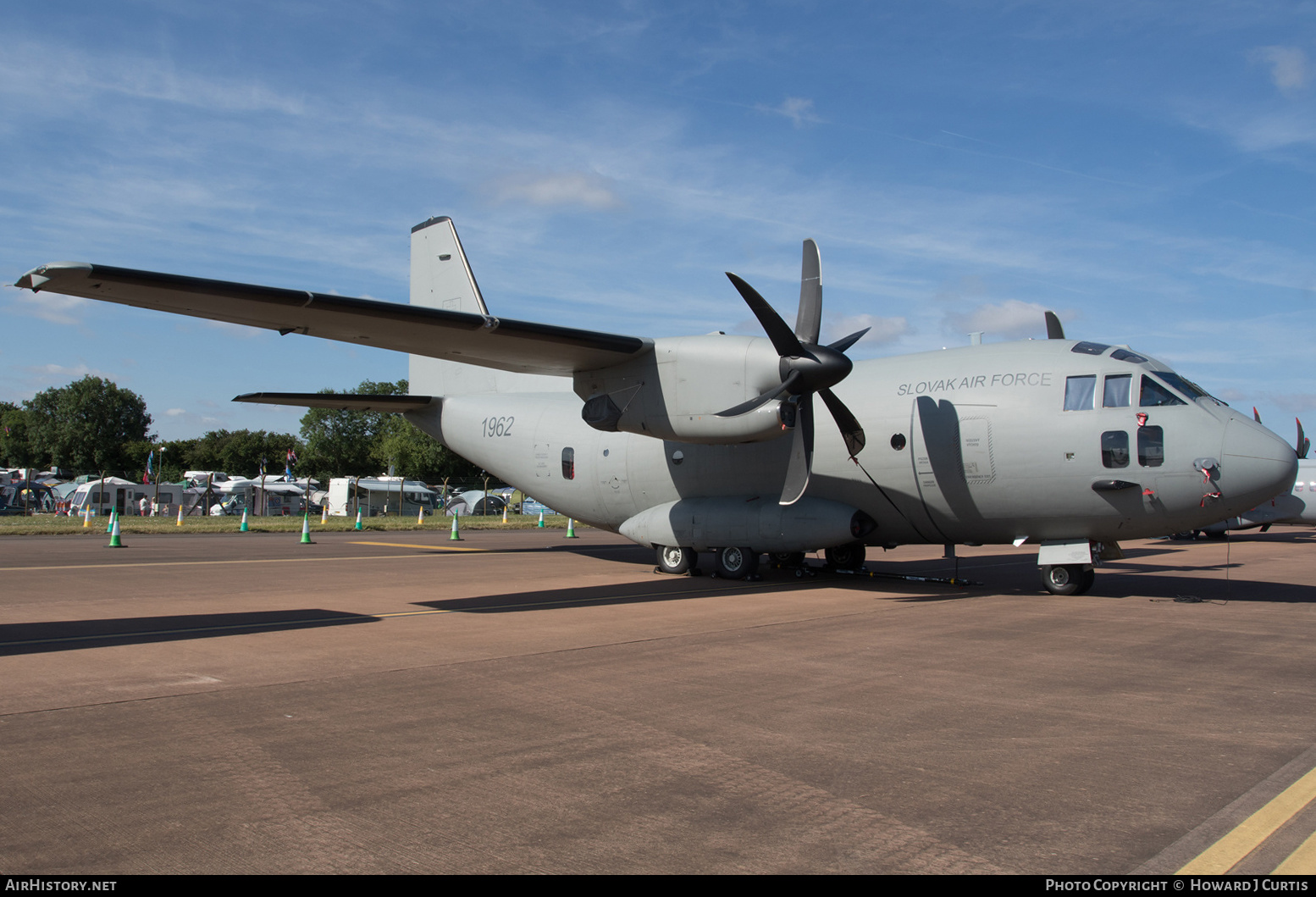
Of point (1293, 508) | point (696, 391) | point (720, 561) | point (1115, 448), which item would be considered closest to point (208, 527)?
point (720, 561)

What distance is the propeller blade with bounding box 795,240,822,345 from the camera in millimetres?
14164

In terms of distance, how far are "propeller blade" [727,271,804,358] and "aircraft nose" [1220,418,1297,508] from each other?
636 centimetres

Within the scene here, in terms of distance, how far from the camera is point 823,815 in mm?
4344

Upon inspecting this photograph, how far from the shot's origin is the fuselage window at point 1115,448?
516 inches

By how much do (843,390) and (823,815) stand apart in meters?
12.3

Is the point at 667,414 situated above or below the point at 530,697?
above

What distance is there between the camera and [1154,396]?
13.1 metres

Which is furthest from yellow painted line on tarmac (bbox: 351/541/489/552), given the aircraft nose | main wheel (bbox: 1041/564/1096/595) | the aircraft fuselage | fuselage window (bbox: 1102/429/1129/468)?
the aircraft nose

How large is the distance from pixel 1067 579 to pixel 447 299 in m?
15.2

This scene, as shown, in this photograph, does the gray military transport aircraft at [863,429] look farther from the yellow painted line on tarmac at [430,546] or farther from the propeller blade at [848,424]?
the yellow painted line on tarmac at [430,546]

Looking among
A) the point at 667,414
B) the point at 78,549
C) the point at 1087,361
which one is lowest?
the point at 78,549
